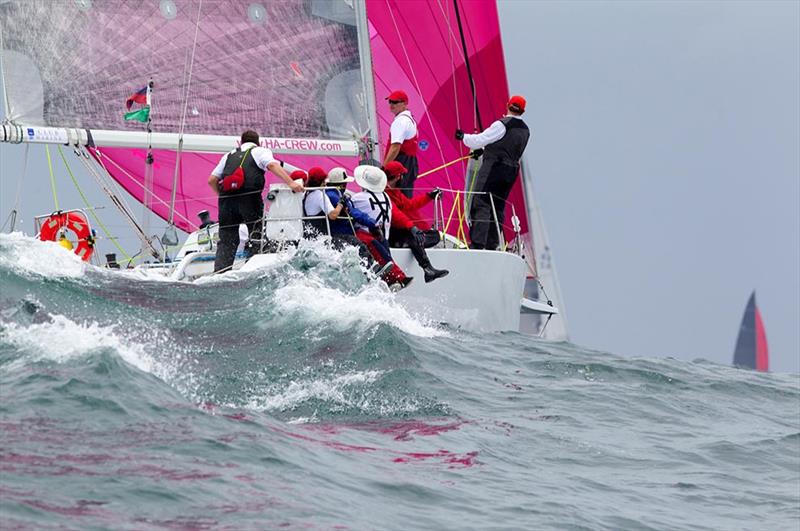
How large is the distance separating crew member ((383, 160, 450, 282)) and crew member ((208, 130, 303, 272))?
0.81m

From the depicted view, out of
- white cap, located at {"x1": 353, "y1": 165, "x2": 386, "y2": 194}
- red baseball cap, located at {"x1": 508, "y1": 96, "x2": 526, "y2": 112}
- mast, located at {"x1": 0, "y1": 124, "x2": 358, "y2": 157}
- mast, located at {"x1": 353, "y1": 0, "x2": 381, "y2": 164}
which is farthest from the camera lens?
mast, located at {"x1": 353, "y1": 0, "x2": 381, "y2": 164}

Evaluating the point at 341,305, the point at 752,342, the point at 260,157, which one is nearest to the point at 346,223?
the point at 260,157

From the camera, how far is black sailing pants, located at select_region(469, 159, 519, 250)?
35.1ft

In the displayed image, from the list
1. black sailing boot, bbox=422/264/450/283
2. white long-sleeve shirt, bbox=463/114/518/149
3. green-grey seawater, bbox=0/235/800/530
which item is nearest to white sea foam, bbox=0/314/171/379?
green-grey seawater, bbox=0/235/800/530

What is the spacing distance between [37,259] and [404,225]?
2.44 m

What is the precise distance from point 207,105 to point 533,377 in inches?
174

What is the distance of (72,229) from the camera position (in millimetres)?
10664

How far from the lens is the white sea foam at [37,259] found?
26.7 ft

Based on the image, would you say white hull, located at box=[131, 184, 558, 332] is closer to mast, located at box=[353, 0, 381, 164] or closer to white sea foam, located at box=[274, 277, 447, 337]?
white sea foam, located at box=[274, 277, 447, 337]

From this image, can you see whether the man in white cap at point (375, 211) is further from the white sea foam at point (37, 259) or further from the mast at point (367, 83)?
the mast at point (367, 83)

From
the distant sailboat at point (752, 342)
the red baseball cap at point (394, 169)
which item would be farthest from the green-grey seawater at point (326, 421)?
the distant sailboat at point (752, 342)

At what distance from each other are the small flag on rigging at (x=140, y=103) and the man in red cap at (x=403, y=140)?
2.13 meters

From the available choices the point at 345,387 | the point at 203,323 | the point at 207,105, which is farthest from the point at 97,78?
the point at 345,387

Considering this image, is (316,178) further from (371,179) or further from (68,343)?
(68,343)
